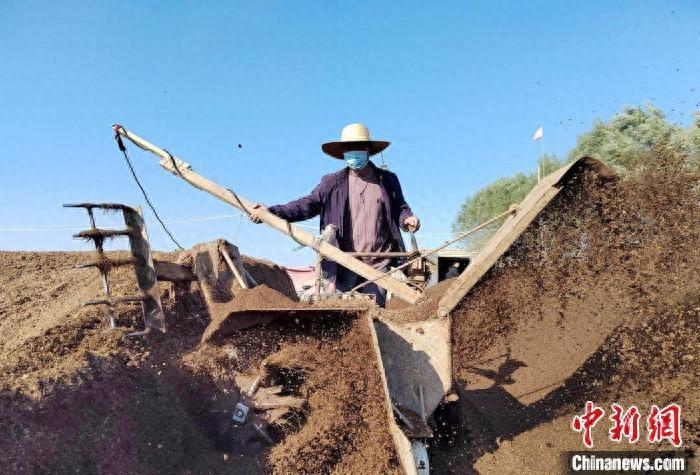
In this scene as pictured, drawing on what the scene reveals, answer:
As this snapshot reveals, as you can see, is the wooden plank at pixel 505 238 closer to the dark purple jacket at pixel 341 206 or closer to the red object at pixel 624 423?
the dark purple jacket at pixel 341 206

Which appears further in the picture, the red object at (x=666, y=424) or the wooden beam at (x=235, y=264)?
the wooden beam at (x=235, y=264)

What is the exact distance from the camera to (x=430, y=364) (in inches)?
170

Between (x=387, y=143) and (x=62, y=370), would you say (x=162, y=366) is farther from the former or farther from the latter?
(x=387, y=143)

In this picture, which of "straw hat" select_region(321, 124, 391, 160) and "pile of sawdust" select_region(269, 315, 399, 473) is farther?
"straw hat" select_region(321, 124, 391, 160)

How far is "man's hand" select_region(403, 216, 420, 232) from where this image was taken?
233 inches

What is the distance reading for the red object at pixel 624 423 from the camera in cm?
528

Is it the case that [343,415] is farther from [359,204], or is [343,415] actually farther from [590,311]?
[359,204]

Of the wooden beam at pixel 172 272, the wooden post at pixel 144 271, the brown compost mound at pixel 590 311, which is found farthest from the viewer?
the wooden beam at pixel 172 272

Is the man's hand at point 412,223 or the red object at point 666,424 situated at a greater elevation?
the man's hand at point 412,223

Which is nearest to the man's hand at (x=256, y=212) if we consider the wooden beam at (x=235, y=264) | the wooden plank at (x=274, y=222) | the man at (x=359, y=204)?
the wooden plank at (x=274, y=222)

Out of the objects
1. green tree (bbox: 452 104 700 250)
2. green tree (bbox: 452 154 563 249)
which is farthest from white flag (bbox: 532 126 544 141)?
green tree (bbox: 452 154 563 249)

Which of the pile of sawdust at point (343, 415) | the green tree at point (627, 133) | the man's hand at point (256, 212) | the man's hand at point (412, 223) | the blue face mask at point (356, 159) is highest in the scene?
the green tree at point (627, 133)

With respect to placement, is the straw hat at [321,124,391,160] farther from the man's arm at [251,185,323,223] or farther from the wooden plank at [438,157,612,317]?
the wooden plank at [438,157,612,317]

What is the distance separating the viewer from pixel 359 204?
612cm
